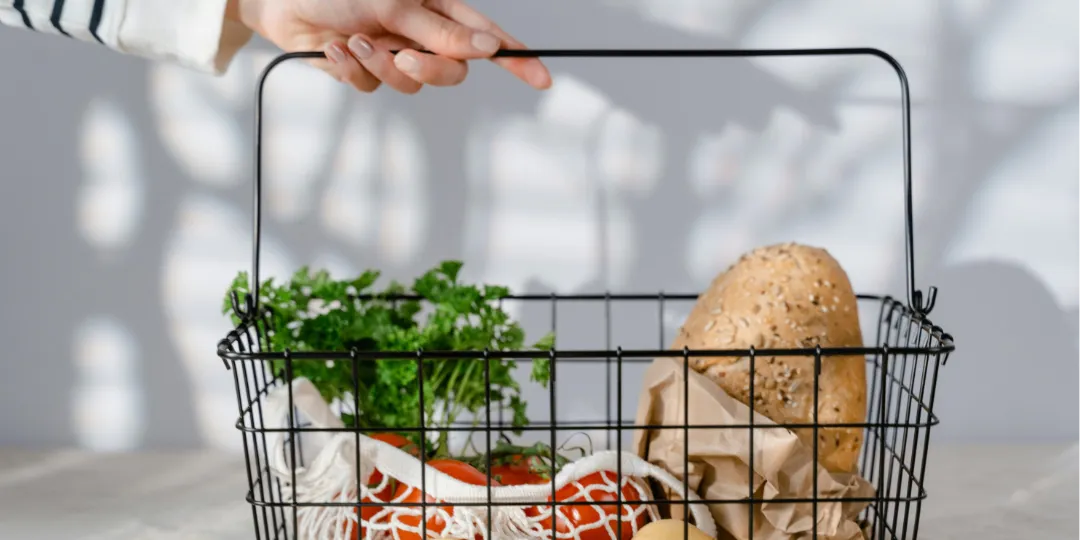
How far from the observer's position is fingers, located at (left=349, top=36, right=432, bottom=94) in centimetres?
82

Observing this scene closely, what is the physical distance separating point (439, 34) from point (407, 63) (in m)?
0.04

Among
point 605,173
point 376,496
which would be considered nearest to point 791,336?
point 376,496

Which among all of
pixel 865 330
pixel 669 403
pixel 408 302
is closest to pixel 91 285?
pixel 408 302

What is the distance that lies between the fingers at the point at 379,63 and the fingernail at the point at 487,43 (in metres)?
0.07

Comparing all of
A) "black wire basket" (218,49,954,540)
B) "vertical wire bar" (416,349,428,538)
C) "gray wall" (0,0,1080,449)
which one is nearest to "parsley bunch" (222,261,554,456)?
"black wire basket" (218,49,954,540)

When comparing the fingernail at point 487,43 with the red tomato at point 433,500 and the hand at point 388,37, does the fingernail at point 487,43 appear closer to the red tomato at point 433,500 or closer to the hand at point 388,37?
the hand at point 388,37

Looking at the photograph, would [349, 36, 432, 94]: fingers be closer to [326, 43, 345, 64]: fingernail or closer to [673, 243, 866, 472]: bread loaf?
[326, 43, 345, 64]: fingernail

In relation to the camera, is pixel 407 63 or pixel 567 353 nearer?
pixel 567 353

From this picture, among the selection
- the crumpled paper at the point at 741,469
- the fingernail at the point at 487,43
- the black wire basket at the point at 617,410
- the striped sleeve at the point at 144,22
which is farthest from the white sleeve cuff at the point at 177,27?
the crumpled paper at the point at 741,469

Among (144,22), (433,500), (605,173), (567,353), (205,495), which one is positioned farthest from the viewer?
(605,173)

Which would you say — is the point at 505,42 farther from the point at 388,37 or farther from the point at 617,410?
the point at 617,410

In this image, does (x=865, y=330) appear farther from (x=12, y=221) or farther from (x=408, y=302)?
(x=12, y=221)

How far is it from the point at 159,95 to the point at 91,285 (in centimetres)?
25

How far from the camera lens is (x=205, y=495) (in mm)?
1135
